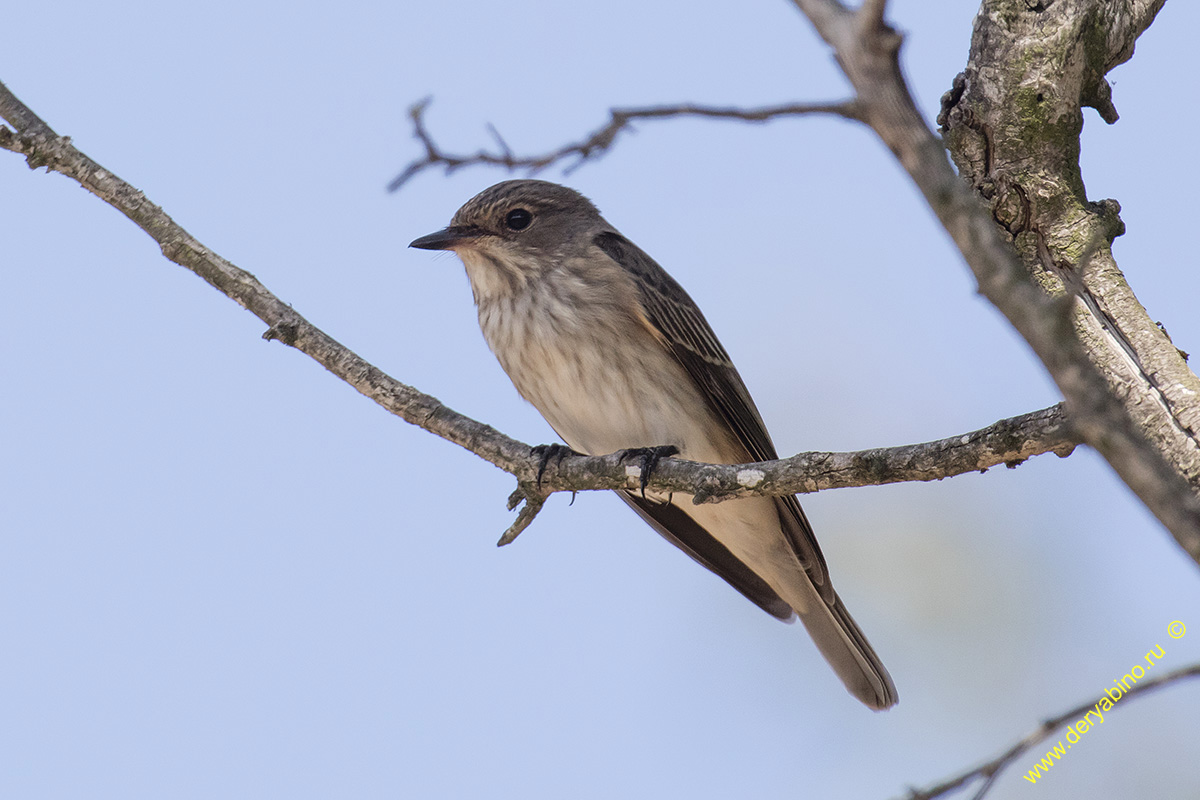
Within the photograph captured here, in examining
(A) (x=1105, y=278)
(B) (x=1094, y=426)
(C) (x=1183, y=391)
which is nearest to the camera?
(B) (x=1094, y=426)

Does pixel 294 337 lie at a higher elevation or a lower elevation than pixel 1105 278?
higher

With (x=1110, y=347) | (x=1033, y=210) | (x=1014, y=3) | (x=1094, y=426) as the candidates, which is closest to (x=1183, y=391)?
(x=1110, y=347)

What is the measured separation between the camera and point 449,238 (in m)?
6.85

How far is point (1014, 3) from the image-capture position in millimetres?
4398

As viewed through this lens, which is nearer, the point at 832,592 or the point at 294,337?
the point at 294,337

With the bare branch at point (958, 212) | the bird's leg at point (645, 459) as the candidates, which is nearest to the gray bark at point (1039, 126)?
the bird's leg at point (645, 459)

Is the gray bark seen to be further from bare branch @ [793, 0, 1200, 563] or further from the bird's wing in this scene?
bare branch @ [793, 0, 1200, 563]

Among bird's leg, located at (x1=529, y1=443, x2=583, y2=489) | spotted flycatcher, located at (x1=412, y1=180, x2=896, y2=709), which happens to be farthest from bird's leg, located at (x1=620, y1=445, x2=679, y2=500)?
spotted flycatcher, located at (x1=412, y1=180, x2=896, y2=709)

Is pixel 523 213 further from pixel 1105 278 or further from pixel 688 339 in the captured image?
pixel 1105 278

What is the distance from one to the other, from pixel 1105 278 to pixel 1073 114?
24.9 inches

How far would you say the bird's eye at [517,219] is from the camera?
7.02 metres

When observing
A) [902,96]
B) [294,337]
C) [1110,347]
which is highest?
[294,337]

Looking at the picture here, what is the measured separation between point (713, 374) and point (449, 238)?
66.2 inches

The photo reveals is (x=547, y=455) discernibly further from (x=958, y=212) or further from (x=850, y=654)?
(x=958, y=212)
